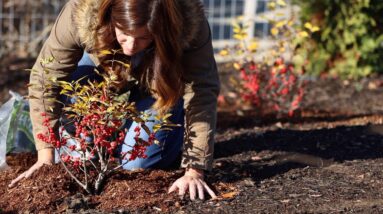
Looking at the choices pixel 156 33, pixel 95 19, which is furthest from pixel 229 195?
pixel 95 19

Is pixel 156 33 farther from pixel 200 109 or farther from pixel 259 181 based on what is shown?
pixel 259 181

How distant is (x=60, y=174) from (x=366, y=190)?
56.3 inches

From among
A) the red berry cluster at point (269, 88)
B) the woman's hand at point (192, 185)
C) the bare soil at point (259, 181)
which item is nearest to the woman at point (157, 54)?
the woman's hand at point (192, 185)

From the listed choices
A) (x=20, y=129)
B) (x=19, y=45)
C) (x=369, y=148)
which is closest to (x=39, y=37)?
(x=19, y=45)

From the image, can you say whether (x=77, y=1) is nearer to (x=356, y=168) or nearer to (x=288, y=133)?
(x=356, y=168)

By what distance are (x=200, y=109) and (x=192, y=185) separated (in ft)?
1.17

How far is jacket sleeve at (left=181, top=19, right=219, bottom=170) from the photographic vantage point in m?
3.15

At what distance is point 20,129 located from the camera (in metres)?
4.07

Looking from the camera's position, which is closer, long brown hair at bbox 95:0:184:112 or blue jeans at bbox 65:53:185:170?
long brown hair at bbox 95:0:184:112

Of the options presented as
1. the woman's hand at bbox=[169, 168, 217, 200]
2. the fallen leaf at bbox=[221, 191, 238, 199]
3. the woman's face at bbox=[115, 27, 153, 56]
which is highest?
the woman's face at bbox=[115, 27, 153, 56]

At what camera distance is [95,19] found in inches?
112

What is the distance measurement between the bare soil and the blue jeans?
17 cm

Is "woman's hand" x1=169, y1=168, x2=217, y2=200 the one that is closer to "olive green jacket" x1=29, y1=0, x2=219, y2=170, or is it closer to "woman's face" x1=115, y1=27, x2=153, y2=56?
"olive green jacket" x1=29, y1=0, x2=219, y2=170

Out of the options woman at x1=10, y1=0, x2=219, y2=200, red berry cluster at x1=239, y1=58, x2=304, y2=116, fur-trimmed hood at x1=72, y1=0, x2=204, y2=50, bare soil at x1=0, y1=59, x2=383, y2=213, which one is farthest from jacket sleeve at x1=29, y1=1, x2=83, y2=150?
red berry cluster at x1=239, y1=58, x2=304, y2=116
